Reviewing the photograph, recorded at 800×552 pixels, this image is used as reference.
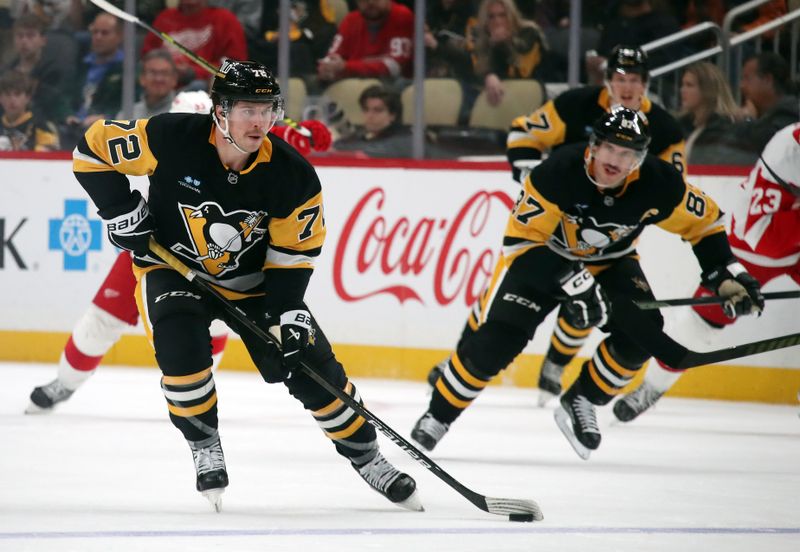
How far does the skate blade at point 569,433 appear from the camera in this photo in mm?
4535

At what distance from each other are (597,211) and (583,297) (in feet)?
0.90

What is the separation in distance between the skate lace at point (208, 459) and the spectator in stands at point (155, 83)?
382cm

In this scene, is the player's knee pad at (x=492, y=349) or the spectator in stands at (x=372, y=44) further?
the spectator in stands at (x=372, y=44)

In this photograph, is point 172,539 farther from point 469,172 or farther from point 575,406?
point 469,172

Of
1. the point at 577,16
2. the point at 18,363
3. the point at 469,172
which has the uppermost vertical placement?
the point at 577,16

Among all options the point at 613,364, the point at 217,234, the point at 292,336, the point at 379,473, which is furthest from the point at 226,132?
the point at 613,364

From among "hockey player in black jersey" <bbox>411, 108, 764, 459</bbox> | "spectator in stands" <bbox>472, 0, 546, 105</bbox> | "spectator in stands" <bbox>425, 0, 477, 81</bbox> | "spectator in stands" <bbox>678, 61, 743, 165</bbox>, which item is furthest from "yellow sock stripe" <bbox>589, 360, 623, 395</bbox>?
"spectator in stands" <bbox>425, 0, 477, 81</bbox>

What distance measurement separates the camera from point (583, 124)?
548 cm

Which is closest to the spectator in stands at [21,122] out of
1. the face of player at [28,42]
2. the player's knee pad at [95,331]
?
the face of player at [28,42]

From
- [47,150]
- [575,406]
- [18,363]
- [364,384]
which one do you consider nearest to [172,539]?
[575,406]

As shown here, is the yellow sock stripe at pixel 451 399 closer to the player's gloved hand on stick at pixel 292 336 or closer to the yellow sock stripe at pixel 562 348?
the player's gloved hand on stick at pixel 292 336

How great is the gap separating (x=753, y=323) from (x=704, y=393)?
0.40m

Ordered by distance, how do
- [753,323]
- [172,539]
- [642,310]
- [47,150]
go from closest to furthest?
1. [172,539]
2. [642,310]
3. [753,323]
4. [47,150]

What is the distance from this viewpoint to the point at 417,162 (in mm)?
6664
